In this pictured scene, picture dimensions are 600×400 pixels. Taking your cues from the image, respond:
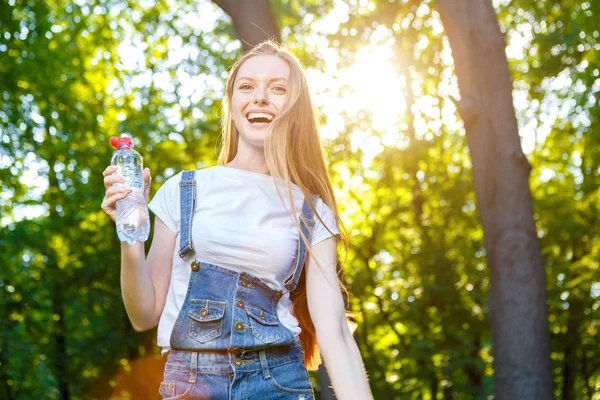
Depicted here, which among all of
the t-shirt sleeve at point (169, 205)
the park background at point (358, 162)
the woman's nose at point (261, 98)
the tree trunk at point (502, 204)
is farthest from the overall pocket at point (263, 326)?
the park background at point (358, 162)

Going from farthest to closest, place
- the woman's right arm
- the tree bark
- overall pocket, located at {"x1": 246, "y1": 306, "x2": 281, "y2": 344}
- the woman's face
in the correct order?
the tree bark → the woman's face → overall pocket, located at {"x1": 246, "y1": 306, "x2": 281, "y2": 344} → the woman's right arm

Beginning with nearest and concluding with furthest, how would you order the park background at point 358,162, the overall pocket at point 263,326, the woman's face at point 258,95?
the overall pocket at point 263,326 → the woman's face at point 258,95 → the park background at point 358,162

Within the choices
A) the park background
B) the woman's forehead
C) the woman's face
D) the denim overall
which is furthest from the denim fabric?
the park background

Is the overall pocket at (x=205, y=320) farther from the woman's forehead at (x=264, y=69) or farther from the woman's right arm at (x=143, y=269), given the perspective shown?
the woman's forehead at (x=264, y=69)

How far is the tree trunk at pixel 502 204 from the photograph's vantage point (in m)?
6.43

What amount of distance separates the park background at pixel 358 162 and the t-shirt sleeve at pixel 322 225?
652 centimetres

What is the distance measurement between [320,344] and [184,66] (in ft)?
45.4

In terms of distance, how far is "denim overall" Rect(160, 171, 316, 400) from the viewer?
2.50 metres

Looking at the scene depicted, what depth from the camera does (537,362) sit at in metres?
6.40

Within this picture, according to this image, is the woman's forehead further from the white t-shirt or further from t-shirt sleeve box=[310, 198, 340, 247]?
t-shirt sleeve box=[310, 198, 340, 247]

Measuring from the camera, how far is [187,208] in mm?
2684

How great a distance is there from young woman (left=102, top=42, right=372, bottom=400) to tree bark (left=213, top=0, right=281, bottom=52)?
3.77 meters

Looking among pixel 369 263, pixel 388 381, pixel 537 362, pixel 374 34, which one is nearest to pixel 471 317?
pixel 388 381

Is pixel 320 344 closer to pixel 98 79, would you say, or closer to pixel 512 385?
pixel 512 385
